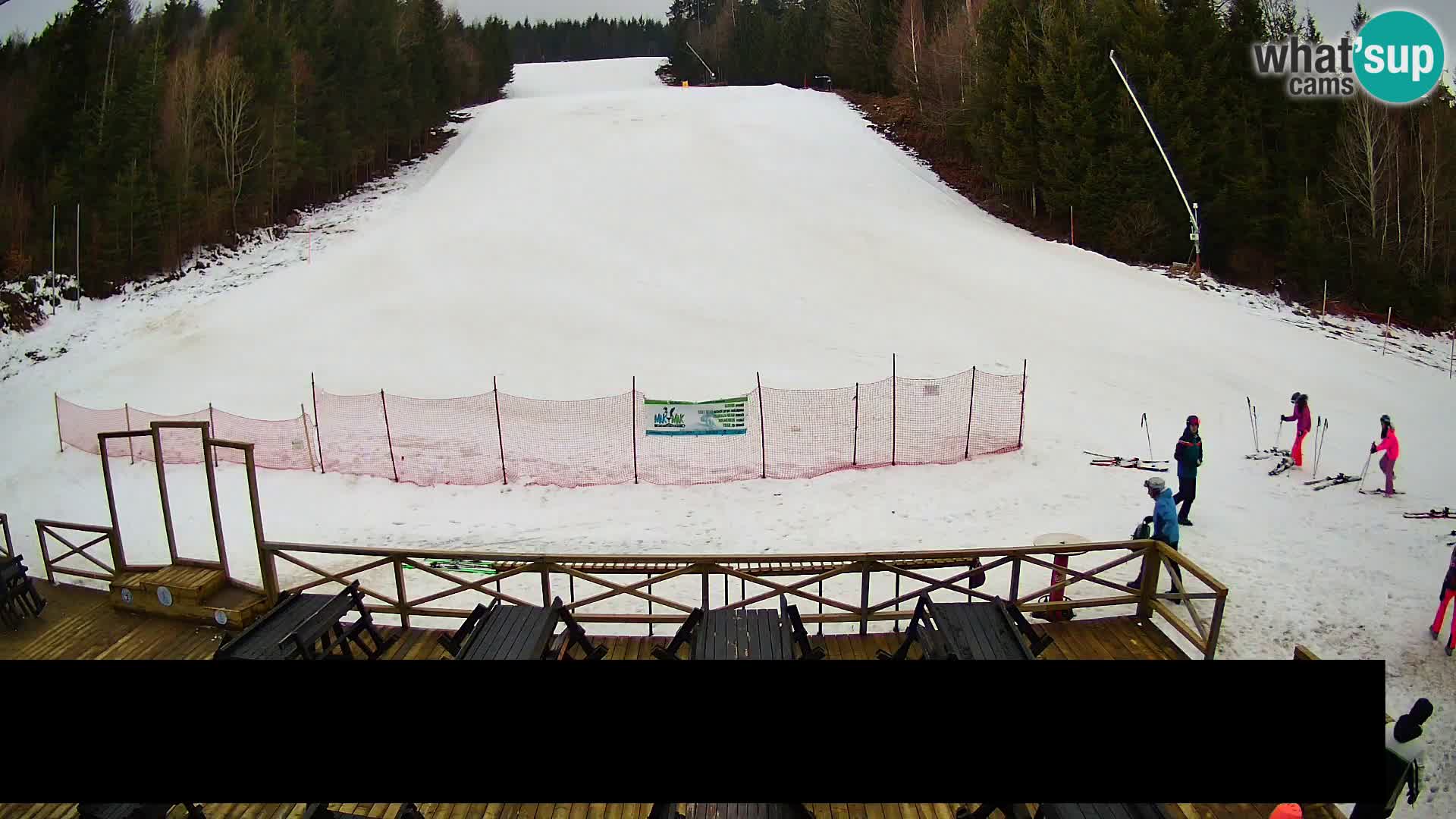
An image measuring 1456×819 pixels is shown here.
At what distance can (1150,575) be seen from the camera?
6.58m

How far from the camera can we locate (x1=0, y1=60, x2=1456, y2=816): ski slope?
1081 cm

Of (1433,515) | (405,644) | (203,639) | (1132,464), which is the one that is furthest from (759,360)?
(203,639)

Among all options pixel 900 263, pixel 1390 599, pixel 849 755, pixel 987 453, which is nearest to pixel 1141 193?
pixel 900 263

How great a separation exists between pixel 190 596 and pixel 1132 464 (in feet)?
40.1

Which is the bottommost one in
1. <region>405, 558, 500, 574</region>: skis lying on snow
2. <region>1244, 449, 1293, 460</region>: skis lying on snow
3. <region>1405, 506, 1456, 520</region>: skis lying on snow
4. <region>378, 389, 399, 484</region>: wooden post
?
<region>405, 558, 500, 574</region>: skis lying on snow

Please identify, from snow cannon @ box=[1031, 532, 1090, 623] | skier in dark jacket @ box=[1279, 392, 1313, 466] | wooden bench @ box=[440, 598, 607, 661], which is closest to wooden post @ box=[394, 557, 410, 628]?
wooden bench @ box=[440, 598, 607, 661]

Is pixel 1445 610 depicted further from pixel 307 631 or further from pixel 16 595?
pixel 16 595

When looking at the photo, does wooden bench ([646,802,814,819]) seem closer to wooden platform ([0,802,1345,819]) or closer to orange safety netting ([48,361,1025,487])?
wooden platform ([0,802,1345,819])

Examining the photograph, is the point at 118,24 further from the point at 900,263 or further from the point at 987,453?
the point at 987,453

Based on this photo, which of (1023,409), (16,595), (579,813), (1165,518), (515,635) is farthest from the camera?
(1023,409)

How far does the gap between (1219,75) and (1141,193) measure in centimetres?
396

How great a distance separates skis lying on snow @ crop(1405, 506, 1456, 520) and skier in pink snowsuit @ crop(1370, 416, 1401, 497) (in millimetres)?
603

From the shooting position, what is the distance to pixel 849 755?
605mm

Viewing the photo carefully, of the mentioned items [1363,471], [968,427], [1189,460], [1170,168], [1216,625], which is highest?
[1170,168]
